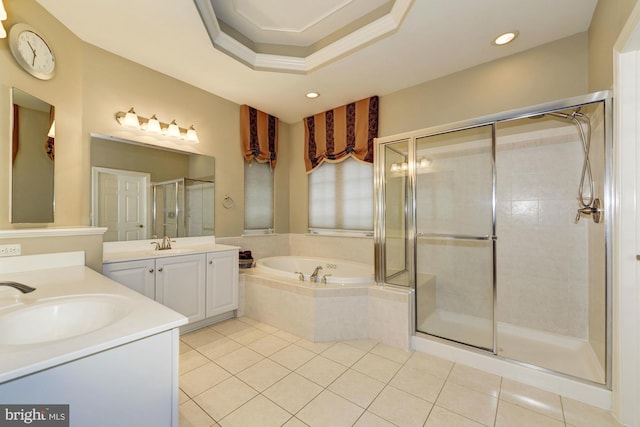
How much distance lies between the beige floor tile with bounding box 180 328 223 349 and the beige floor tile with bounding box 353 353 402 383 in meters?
1.33

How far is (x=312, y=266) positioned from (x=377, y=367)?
1712mm

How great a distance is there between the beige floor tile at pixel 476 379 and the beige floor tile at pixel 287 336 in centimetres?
127

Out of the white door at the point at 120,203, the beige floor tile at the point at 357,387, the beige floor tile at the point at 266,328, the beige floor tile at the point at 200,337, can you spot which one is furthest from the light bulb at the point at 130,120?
the beige floor tile at the point at 357,387

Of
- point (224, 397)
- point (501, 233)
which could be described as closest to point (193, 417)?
point (224, 397)

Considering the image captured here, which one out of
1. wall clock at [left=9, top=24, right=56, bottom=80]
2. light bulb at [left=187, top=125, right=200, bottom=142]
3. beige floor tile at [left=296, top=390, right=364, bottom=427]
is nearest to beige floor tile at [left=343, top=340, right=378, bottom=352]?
beige floor tile at [left=296, top=390, right=364, bottom=427]

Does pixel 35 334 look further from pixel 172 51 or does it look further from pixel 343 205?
pixel 343 205

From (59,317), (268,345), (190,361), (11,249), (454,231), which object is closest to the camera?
(59,317)

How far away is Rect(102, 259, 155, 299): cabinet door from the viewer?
200 cm

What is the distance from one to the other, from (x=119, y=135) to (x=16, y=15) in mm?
930

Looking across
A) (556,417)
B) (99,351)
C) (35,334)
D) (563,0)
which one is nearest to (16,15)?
(35,334)

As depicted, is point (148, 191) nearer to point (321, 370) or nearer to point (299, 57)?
point (299, 57)

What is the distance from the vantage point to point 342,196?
3.57 meters

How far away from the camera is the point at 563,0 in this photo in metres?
1.79

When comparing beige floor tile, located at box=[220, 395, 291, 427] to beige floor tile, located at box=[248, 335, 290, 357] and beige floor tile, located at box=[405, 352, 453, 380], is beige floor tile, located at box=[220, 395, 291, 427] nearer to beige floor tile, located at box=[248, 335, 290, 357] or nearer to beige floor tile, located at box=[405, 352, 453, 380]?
beige floor tile, located at box=[248, 335, 290, 357]
